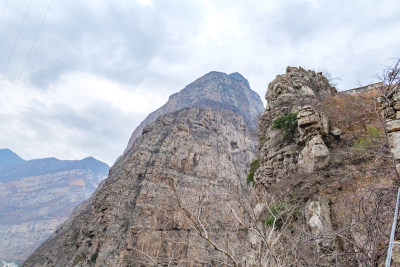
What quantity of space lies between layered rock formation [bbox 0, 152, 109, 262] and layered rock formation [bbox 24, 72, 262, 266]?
89068 mm

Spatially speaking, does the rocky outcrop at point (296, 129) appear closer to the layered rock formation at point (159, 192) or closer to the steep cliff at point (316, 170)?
the steep cliff at point (316, 170)

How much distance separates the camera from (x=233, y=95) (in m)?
108

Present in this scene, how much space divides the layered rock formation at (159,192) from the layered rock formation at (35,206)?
89.1 meters

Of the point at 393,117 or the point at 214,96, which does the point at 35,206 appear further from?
the point at 393,117

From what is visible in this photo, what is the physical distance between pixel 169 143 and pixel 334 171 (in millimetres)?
41022

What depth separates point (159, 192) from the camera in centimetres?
4119

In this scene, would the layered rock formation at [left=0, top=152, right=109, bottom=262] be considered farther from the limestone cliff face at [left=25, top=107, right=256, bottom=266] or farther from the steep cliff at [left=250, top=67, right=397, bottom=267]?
the steep cliff at [left=250, top=67, right=397, bottom=267]

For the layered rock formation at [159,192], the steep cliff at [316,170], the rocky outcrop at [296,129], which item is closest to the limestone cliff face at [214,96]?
the layered rock formation at [159,192]

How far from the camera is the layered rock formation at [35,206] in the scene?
117375 mm

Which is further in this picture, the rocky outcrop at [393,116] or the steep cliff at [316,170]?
the steep cliff at [316,170]

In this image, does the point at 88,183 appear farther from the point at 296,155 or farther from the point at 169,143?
the point at 296,155

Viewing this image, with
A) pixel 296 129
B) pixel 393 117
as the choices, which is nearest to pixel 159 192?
pixel 296 129

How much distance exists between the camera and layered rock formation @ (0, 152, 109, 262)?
117m

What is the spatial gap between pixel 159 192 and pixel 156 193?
1.95 feet
